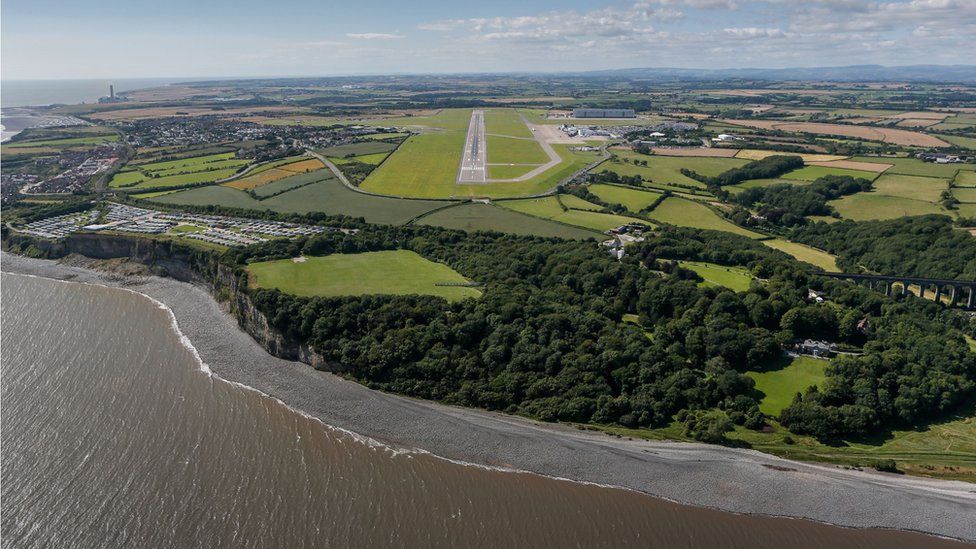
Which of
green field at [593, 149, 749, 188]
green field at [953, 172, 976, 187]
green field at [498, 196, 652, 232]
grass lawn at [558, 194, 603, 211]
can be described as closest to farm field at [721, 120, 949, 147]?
green field at [953, 172, 976, 187]

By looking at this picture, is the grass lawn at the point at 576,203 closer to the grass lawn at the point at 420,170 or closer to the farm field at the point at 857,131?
the grass lawn at the point at 420,170

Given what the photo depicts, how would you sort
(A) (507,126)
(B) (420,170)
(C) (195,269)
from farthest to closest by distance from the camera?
1. (A) (507,126)
2. (B) (420,170)
3. (C) (195,269)

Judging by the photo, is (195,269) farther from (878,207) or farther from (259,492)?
(878,207)

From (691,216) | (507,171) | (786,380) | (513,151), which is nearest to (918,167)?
(691,216)

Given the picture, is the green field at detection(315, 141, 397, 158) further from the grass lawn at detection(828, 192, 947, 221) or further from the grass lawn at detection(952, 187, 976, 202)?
the grass lawn at detection(952, 187, 976, 202)

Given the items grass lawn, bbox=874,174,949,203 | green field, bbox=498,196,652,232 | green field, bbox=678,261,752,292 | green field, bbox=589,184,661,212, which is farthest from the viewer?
grass lawn, bbox=874,174,949,203

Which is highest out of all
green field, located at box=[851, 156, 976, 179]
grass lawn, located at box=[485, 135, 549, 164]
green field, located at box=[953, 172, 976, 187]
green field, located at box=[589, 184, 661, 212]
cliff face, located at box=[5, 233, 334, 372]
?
grass lawn, located at box=[485, 135, 549, 164]
